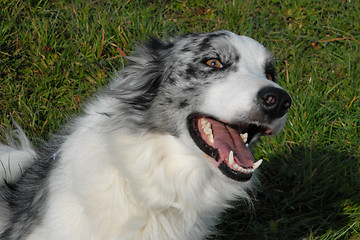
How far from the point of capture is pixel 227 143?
2.62 m

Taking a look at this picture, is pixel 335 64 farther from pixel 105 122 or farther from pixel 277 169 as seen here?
pixel 105 122

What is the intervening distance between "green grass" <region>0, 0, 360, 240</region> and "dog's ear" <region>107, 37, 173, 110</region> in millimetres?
1405

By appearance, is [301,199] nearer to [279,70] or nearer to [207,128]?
[279,70]

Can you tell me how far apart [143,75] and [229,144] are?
2.22 feet

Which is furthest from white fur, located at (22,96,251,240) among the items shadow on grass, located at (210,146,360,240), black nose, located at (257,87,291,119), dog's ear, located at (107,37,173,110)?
shadow on grass, located at (210,146,360,240)

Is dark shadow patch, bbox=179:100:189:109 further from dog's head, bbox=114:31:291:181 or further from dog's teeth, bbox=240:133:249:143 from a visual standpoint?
dog's teeth, bbox=240:133:249:143

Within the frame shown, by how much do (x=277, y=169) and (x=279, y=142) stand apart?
0.74 feet

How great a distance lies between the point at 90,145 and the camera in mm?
2781

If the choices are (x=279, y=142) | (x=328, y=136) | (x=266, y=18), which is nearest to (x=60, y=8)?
(x=266, y=18)

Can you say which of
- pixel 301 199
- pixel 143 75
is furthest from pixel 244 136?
pixel 301 199

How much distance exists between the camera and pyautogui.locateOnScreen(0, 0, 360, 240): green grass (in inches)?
155

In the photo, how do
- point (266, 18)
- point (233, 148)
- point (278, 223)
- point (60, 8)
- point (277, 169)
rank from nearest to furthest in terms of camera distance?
1. point (233, 148)
2. point (278, 223)
3. point (277, 169)
4. point (60, 8)
5. point (266, 18)

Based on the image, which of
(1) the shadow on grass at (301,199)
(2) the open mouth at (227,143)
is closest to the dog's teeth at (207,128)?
(2) the open mouth at (227,143)

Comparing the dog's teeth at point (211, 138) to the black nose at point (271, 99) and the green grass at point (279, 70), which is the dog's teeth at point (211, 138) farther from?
the green grass at point (279, 70)
